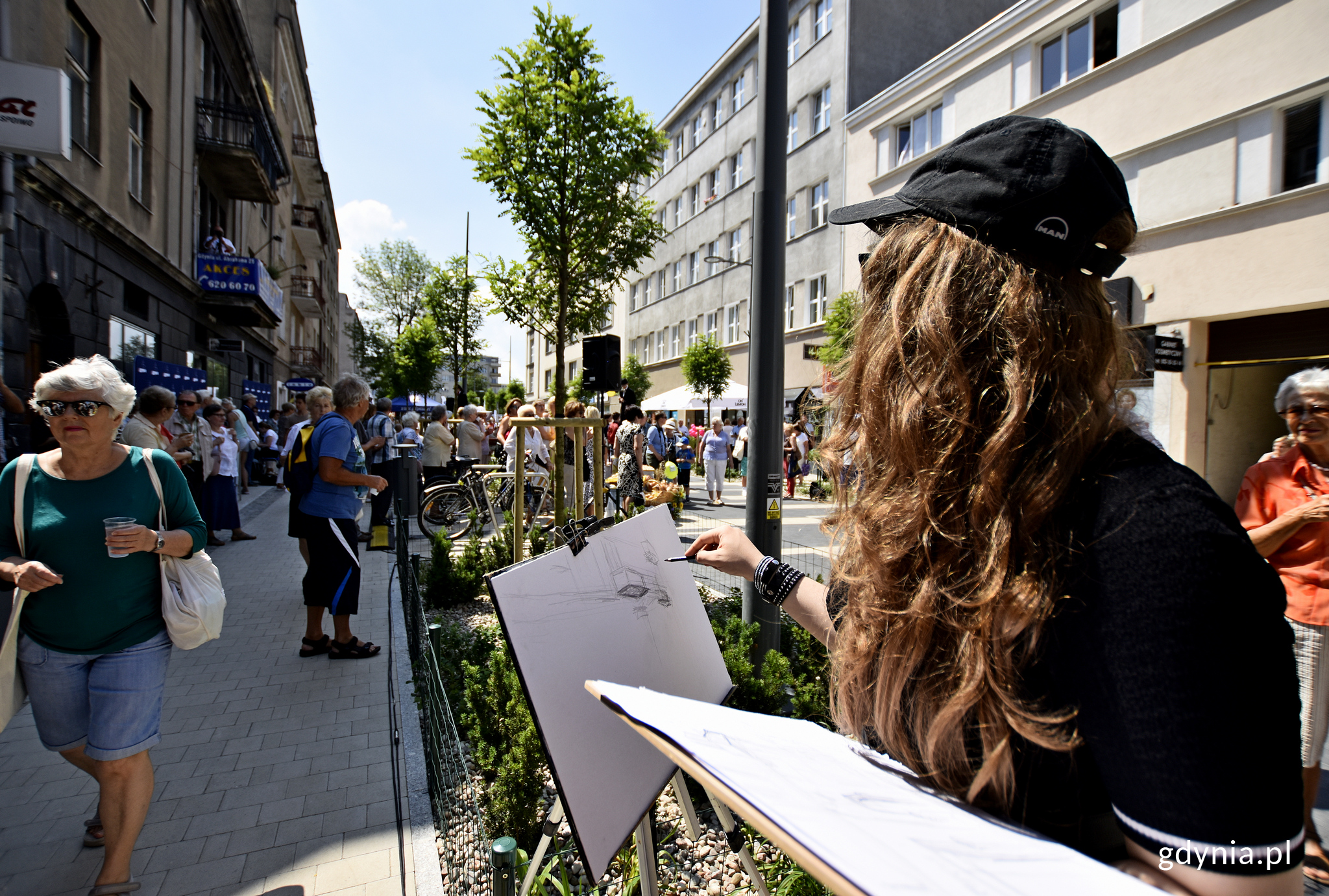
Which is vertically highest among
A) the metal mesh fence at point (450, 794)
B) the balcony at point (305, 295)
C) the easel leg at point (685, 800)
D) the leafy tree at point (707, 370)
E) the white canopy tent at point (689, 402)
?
the balcony at point (305, 295)

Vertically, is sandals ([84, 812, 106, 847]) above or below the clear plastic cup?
below

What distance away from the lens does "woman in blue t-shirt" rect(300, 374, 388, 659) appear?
4.67m

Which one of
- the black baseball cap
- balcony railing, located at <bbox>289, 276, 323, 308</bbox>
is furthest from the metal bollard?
balcony railing, located at <bbox>289, 276, 323, 308</bbox>

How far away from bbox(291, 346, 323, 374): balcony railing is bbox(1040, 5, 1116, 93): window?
30289 millimetres

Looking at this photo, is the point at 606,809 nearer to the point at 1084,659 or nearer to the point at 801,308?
the point at 1084,659

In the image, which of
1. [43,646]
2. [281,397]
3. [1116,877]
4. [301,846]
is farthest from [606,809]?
[281,397]

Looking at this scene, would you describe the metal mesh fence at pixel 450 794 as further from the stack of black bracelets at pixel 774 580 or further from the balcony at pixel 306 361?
the balcony at pixel 306 361

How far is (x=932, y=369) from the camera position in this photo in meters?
1.04

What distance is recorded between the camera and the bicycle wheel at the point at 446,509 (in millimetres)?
9836

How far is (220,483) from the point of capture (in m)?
8.92

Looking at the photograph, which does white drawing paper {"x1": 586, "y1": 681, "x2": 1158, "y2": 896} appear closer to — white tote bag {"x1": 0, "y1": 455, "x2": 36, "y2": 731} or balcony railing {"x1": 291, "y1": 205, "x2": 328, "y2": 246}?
white tote bag {"x1": 0, "y1": 455, "x2": 36, "y2": 731}

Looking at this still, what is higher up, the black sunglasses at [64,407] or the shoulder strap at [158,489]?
the black sunglasses at [64,407]

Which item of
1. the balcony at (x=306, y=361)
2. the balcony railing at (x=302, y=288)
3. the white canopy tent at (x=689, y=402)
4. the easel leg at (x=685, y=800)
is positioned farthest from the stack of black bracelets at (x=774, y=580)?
the balcony at (x=306, y=361)

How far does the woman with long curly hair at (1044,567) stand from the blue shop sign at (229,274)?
17282mm
